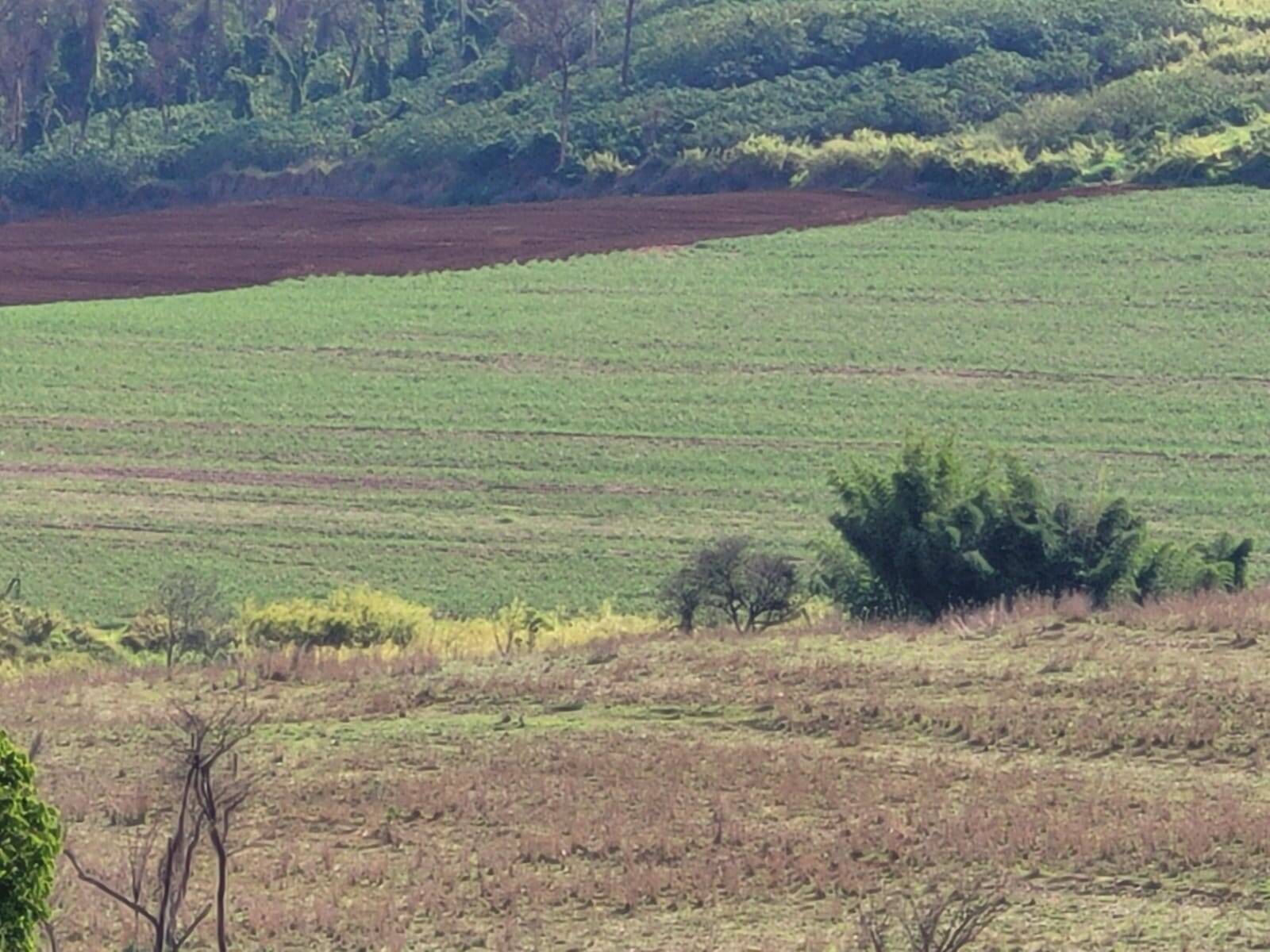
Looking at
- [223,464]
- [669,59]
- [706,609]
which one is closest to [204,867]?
[706,609]

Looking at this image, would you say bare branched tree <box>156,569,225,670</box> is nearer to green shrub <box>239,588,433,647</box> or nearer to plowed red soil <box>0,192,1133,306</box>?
green shrub <box>239,588,433,647</box>

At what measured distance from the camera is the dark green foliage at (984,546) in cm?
3459

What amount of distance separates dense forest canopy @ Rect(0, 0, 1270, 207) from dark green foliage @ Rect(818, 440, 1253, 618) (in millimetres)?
38491

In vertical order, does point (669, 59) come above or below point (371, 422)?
above

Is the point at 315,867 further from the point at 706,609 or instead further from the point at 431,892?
the point at 706,609

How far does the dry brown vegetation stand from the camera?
1928cm

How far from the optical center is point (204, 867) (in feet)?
70.6

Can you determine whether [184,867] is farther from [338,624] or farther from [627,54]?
[627,54]

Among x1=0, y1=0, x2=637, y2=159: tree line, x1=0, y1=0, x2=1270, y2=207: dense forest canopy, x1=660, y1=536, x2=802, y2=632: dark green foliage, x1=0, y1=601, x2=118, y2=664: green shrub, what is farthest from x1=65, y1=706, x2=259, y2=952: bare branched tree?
x1=0, y1=0, x2=637, y2=159: tree line

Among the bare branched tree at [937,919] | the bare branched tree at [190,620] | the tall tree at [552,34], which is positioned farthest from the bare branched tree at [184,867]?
the tall tree at [552,34]

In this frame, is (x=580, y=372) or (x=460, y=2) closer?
(x=580, y=372)

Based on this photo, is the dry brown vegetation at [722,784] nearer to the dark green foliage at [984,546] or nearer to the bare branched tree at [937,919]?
the bare branched tree at [937,919]

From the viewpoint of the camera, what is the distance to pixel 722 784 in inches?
919

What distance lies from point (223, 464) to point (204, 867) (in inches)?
1096
